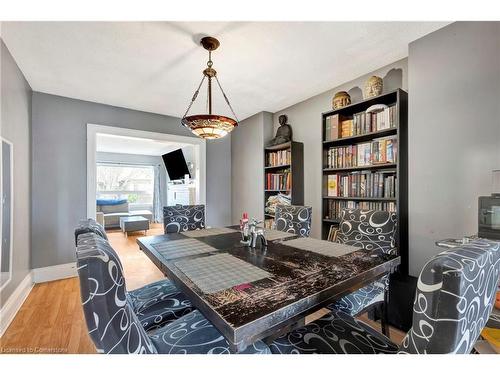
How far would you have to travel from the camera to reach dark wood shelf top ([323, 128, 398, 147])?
7.13 feet

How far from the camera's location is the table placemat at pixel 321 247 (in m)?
1.43

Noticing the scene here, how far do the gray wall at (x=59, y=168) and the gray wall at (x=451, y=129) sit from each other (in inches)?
141

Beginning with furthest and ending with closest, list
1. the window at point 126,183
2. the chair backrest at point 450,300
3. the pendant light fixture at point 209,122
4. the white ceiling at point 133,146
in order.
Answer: the window at point 126,183, the white ceiling at point 133,146, the pendant light fixture at point 209,122, the chair backrest at point 450,300

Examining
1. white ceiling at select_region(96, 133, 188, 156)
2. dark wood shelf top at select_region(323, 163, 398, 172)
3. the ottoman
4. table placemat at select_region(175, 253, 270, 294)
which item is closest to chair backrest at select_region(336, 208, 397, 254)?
dark wood shelf top at select_region(323, 163, 398, 172)

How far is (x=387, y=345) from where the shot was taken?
37.8 inches

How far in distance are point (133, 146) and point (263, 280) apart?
21.5ft

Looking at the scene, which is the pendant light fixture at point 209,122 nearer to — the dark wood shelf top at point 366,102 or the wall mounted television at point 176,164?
the dark wood shelf top at point 366,102

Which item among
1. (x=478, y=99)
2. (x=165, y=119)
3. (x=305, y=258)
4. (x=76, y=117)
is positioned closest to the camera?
(x=305, y=258)

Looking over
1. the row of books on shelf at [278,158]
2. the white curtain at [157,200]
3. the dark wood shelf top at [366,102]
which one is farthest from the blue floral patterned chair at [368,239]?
the white curtain at [157,200]

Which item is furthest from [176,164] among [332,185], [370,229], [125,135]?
[370,229]

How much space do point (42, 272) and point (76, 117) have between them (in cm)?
198

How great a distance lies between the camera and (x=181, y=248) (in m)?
1.56
